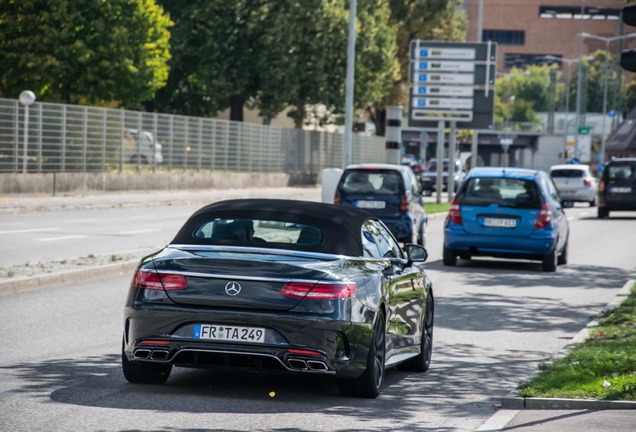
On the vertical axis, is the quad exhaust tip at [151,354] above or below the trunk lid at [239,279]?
below

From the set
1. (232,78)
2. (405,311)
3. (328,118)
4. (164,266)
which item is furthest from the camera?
(328,118)

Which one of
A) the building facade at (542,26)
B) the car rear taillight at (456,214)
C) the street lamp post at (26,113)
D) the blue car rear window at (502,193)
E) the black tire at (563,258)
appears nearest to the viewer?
the blue car rear window at (502,193)

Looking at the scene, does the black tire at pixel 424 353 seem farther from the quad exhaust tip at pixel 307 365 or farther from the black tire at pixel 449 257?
the black tire at pixel 449 257

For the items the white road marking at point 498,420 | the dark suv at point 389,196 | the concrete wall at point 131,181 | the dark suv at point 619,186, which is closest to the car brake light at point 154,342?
the white road marking at point 498,420

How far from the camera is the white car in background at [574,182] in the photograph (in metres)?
52.4

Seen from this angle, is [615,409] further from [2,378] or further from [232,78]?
[232,78]

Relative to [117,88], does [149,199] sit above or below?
below

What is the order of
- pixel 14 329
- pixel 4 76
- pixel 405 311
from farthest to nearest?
pixel 4 76
pixel 14 329
pixel 405 311

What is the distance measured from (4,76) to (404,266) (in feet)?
151

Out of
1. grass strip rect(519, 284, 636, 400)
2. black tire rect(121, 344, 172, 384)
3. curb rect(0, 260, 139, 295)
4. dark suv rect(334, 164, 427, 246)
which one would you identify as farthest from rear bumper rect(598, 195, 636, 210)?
black tire rect(121, 344, 172, 384)

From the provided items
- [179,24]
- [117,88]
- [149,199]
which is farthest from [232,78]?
[149,199]

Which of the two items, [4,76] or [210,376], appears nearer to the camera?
[210,376]

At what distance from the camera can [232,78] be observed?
63281 mm

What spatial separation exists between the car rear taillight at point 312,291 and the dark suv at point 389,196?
52.8 feet
